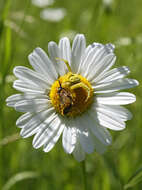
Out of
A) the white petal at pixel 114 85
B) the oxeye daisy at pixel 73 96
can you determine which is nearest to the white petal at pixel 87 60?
the oxeye daisy at pixel 73 96

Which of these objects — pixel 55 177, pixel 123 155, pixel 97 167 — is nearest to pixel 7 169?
pixel 55 177

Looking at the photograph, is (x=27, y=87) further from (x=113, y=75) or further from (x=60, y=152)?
(x=60, y=152)

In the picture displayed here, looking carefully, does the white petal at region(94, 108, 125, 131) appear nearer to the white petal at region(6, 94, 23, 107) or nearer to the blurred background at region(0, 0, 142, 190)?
the blurred background at region(0, 0, 142, 190)

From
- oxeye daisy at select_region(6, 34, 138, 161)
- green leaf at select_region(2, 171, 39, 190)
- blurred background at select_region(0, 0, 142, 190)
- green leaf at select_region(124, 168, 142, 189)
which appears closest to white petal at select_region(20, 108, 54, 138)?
oxeye daisy at select_region(6, 34, 138, 161)

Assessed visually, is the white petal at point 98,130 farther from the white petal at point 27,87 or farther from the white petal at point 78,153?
the white petal at point 27,87

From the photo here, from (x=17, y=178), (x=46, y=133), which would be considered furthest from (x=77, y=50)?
(x=17, y=178)

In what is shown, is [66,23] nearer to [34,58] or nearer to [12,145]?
[12,145]

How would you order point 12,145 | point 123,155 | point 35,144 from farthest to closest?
point 12,145
point 123,155
point 35,144
